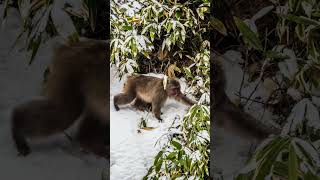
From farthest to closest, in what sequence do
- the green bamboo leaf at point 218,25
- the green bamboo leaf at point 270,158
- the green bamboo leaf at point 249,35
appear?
the green bamboo leaf at point 218,25 < the green bamboo leaf at point 249,35 < the green bamboo leaf at point 270,158

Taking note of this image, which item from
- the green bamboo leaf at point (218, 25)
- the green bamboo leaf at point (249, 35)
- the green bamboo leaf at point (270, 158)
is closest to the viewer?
the green bamboo leaf at point (270, 158)

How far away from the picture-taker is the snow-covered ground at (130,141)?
1.24 meters

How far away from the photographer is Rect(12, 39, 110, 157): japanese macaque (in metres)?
1.25

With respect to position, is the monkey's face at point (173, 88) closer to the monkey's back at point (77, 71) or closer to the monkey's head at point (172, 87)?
the monkey's head at point (172, 87)

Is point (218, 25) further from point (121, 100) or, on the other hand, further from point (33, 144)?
point (33, 144)

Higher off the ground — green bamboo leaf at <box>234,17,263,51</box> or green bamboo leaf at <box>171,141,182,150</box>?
green bamboo leaf at <box>234,17,263,51</box>

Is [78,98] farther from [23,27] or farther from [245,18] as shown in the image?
[245,18]

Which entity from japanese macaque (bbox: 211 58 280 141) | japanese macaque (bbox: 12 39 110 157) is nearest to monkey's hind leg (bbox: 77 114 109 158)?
japanese macaque (bbox: 12 39 110 157)

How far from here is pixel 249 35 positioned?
111cm

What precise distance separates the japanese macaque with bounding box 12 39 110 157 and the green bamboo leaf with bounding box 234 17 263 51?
1.23ft

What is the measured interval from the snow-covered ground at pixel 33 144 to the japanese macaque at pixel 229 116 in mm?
356

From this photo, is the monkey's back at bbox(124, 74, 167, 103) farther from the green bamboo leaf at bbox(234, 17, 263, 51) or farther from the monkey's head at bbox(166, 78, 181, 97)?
the green bamboo leaf at bbox(234, 17, 263, 51)

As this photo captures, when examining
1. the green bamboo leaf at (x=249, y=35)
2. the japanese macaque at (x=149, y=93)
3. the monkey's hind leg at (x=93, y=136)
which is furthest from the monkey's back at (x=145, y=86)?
the green bamboo leaf at (x=249, y=35)

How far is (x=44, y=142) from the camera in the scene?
4.10 feet
